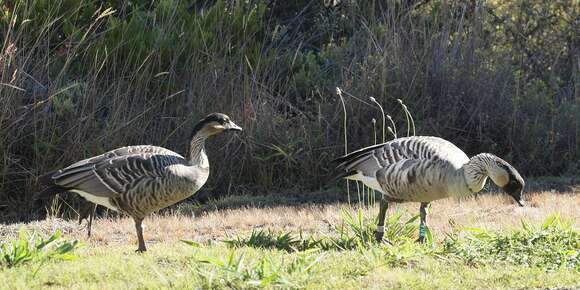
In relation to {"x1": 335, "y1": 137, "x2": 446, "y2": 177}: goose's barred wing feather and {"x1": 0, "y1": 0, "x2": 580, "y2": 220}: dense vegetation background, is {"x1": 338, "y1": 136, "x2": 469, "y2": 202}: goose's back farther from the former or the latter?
{"x1": 0, "y1": 0, "x2": 580, "y2": 220}: dense vegetation background

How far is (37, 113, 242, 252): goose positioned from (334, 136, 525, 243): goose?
69.2 inches

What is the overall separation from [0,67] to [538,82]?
787 centimetres

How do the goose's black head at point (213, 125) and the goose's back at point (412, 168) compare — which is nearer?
the goose's back at point (412, 168)

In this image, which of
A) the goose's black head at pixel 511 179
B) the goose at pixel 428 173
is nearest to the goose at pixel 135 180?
the goose at pixel 428 173

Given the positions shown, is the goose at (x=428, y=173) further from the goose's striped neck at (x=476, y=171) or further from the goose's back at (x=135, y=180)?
the goose's back at (x=135, y=180)

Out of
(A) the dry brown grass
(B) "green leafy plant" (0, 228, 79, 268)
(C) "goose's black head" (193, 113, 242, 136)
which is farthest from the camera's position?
(A) the dry brown grass

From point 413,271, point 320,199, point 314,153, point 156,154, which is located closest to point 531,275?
point 413,271

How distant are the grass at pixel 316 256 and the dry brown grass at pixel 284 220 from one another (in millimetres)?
17

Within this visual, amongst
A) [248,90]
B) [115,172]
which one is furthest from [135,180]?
[248,90]

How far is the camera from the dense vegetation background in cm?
1208

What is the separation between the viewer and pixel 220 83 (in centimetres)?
1318

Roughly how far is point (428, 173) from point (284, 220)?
2.35 m

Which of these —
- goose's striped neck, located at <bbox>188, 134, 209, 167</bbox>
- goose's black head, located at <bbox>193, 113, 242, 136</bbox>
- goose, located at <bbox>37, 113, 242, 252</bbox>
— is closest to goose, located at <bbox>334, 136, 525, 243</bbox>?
goose's black head, located at <bbox>193, 113, 242, 136</bbox>

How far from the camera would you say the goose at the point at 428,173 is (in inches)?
343
